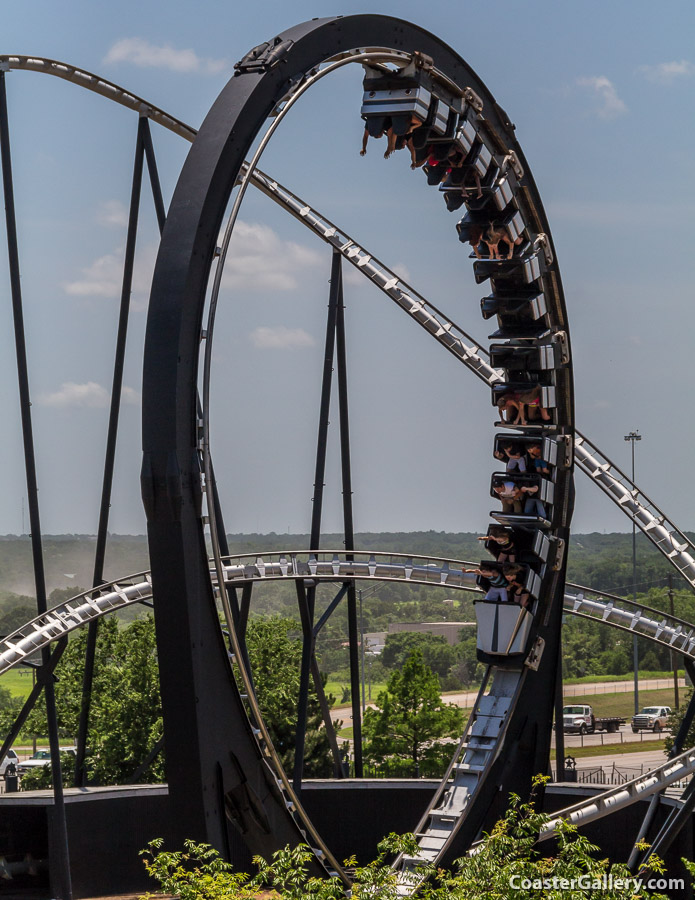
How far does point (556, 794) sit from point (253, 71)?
10848 mm

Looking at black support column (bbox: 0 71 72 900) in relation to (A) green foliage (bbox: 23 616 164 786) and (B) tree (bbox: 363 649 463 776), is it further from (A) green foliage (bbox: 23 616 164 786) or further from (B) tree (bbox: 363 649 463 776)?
(B) tree (bbox: 363 649 463 776)

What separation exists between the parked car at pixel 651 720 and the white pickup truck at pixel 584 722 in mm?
995

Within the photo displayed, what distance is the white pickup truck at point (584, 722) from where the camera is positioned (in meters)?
47.6

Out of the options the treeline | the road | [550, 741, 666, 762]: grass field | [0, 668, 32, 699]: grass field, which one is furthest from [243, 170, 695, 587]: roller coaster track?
the treeline

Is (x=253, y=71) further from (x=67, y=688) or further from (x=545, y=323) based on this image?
(x=67, y=688)

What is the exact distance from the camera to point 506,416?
11977mm

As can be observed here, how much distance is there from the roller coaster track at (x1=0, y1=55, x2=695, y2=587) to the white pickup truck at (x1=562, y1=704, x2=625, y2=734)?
3392cm

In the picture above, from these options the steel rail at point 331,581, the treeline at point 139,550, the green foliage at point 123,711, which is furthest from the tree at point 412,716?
the treeline at point 139,550

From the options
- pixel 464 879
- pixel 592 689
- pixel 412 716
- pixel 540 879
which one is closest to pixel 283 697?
pixel 412 716

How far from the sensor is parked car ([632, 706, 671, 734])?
1839 inches

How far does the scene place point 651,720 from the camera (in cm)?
4838

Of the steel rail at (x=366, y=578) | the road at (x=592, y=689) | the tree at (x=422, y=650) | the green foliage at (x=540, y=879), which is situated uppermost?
the steel rail at (x=366, y=578)

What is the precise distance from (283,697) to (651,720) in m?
25.5

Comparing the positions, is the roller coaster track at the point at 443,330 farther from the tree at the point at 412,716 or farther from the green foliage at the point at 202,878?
the tree at the point at 412,716
